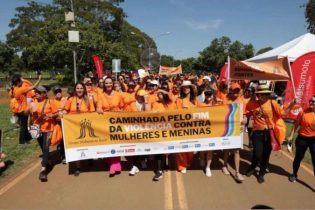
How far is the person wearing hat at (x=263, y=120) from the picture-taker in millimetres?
6625

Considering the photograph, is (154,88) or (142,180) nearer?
(142,180)

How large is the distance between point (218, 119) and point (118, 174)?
89.5 inches

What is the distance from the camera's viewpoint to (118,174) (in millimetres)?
7203

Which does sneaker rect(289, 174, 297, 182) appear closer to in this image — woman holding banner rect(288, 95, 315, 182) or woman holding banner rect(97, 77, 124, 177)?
woman holding banner rect(288, 95, 315, 182)

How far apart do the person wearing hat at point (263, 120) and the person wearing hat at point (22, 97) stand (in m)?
5.80

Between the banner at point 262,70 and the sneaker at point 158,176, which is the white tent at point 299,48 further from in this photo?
the sneaker at point 158,176

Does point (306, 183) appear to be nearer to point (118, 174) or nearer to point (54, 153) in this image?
point (118, 174)

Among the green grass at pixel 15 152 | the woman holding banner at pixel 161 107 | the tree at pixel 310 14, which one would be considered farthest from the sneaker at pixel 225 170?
the tree at pixel 310 14

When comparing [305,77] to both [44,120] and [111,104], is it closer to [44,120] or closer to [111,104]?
[111,104]

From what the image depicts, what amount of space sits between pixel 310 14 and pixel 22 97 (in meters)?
32.6

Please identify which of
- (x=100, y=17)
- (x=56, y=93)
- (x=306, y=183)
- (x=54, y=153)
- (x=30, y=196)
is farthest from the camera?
(x=100, y=17)

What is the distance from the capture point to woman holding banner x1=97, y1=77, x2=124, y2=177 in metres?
7.14

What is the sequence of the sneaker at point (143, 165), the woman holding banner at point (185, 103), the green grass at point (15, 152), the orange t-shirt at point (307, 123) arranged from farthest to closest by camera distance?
the green grass at point (15, 152)
the sneaker at point (143, 165)
the woman holding banner at point (185, 103)
the orange t-shirt at point (307, 123)

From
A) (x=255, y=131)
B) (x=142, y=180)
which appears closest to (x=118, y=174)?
(x=142, y=180)
